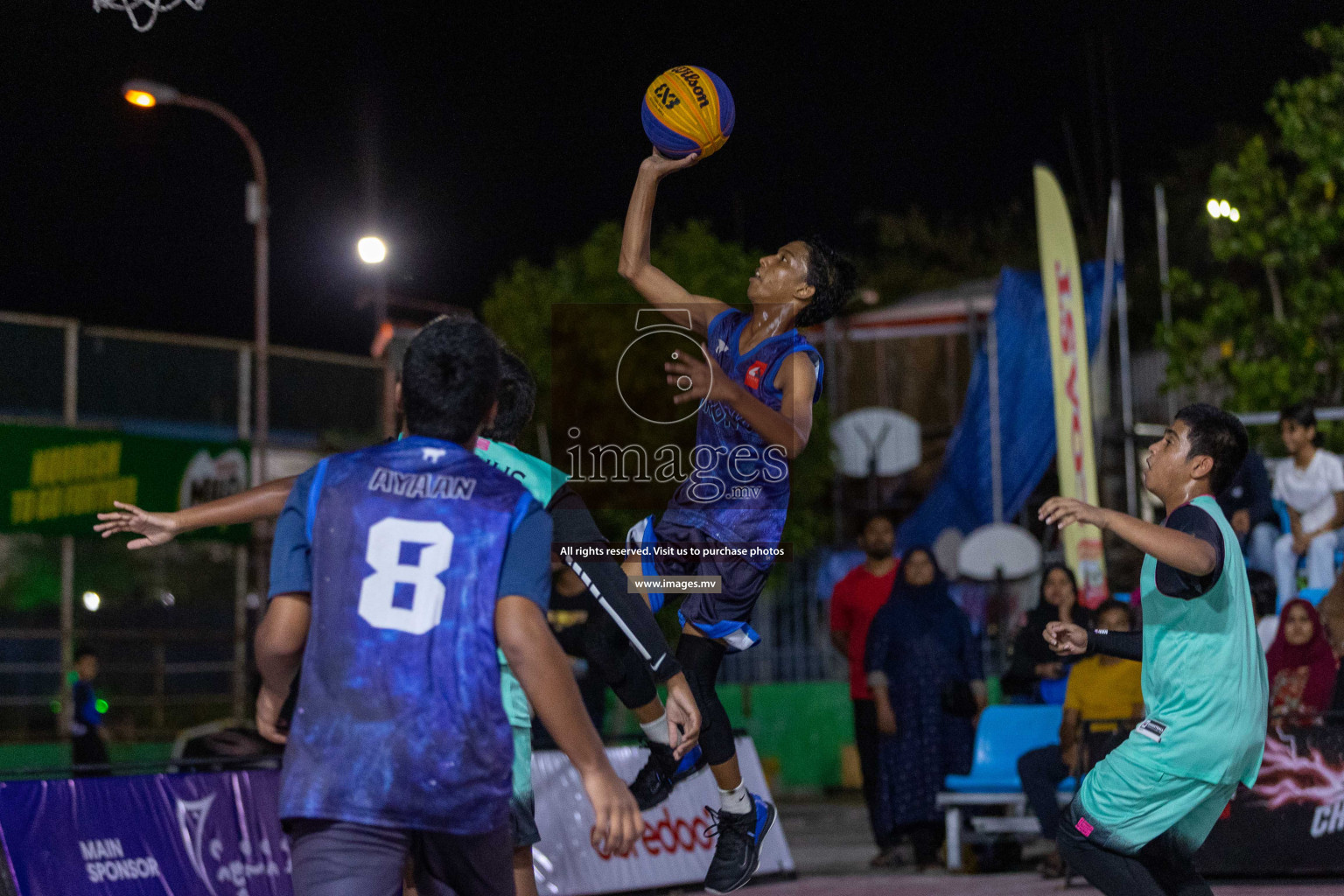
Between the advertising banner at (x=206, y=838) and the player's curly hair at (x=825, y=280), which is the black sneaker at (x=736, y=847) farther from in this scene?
the player's curly hair at (x=825, y=280)

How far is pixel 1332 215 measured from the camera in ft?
68.3

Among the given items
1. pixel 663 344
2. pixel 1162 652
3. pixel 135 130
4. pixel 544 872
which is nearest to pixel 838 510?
pixel 663 344

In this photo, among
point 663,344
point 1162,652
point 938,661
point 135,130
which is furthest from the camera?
point 663,344

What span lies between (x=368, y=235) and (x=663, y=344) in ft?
22.8

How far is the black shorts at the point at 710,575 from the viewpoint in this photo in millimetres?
5570

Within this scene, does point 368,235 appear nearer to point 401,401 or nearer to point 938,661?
point 938,661

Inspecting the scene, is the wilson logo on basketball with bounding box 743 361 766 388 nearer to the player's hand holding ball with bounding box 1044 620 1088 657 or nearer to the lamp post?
the player's hand holding ball with bounding box 1044 620 1088 657

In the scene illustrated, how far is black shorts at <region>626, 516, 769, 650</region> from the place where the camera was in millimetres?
5570

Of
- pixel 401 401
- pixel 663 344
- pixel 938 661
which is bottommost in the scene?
pixel 938 661

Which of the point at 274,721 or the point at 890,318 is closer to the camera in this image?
the point at 274,721

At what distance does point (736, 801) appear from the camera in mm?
5785

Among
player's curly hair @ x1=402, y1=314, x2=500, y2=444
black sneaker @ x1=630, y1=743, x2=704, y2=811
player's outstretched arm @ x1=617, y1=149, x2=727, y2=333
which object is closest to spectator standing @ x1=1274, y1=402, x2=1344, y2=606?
player's outstretched arm @ x1=617, y1=149, x2=727, y2=333

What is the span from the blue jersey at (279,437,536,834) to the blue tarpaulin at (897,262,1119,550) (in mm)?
22284

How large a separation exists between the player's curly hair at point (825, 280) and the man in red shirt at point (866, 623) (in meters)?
5.18
